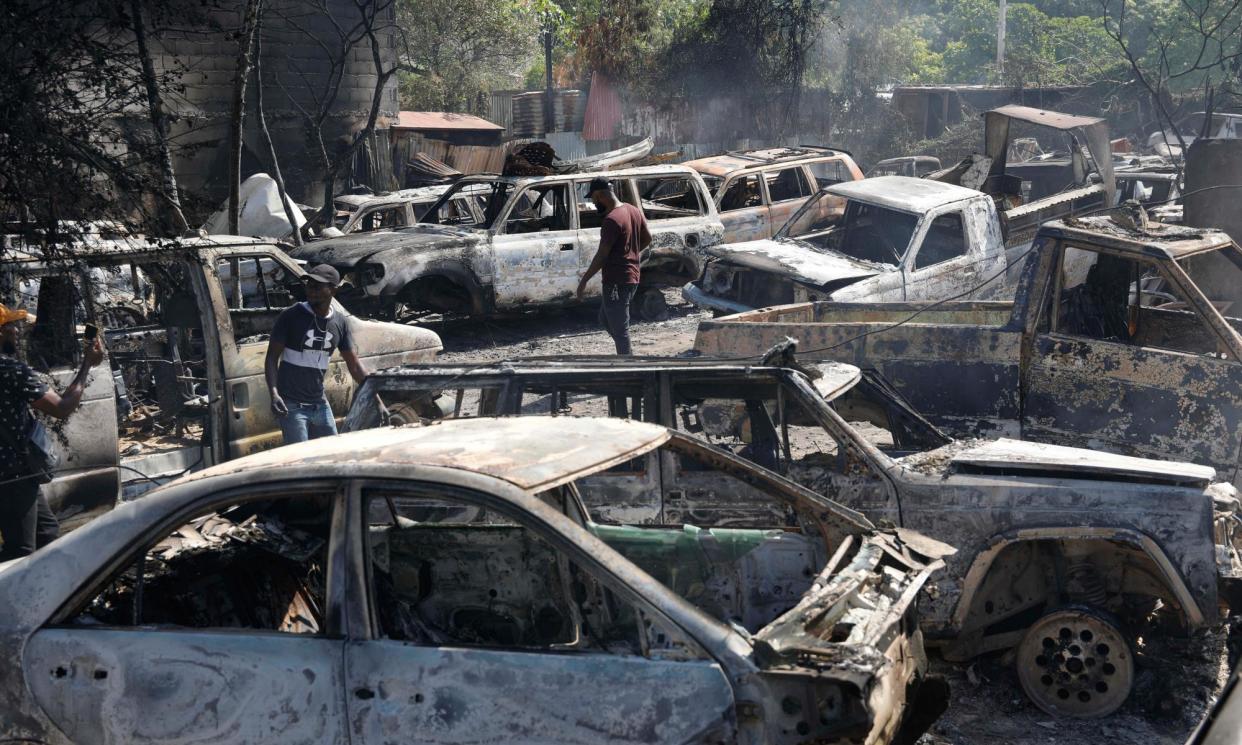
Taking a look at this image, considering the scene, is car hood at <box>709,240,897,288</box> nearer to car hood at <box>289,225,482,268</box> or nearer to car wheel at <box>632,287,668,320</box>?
car wheel at <box>632,287,668,320</box>

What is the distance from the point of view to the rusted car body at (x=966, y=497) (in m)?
5.02

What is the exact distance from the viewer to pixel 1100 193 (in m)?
15.7

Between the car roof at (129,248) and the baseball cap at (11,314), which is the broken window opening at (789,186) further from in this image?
the baseball cap at (11,314)

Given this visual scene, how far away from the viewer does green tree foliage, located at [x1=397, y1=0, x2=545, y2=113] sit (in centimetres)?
2981

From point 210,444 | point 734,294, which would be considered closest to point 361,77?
point 734,294

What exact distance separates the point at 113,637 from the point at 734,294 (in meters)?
9.00

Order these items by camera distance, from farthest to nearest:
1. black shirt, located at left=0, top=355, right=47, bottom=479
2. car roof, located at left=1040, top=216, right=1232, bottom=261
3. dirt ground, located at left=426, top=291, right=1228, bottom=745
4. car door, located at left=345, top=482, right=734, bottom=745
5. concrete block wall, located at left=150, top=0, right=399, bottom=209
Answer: concrete block wall, located at left=150, top=0, right=399, bottom=209 < car roof, located at left=1040, top=216, right=1232, bottom=261 < black shirt, located at left=0, top=355, right=47, bottom=479 < dirt ground, located at left=426, top=291, right=1228, bottom=745 < car door, located at left=345, top=482, right=734, bottom=745

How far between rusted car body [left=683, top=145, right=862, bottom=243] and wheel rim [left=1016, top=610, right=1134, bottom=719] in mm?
9992

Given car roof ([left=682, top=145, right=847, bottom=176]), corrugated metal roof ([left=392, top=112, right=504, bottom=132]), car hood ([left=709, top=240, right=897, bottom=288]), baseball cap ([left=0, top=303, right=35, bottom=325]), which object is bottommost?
car hood ([left=709, top=240, right=897, bottom=288])

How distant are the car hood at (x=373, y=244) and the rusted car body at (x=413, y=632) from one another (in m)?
8.36

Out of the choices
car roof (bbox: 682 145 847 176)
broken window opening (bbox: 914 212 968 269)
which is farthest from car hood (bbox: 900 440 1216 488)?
car roof (bbox: 682 145 847 176)

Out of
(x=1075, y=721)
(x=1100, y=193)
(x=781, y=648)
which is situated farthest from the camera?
(x=1100, y=193)

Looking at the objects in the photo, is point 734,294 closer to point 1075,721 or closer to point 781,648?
point 1075,721

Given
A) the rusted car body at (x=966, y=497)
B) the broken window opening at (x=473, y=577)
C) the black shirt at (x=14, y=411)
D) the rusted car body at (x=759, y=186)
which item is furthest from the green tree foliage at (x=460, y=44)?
the broken window opening at (x=473, y=577)
